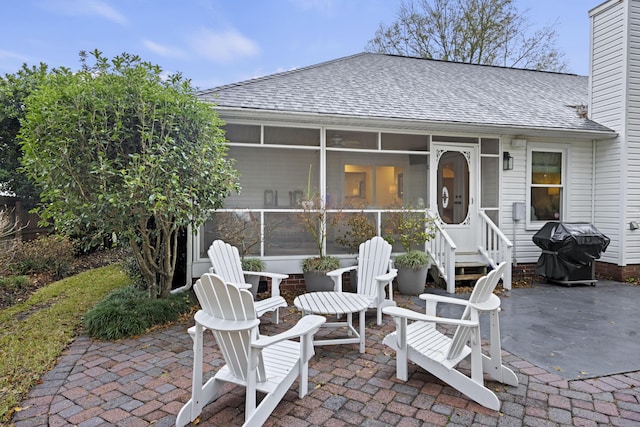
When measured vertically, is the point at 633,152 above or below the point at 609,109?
below

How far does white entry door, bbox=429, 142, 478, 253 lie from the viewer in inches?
281

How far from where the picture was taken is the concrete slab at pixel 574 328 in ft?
11.0

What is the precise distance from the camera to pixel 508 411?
2547mm

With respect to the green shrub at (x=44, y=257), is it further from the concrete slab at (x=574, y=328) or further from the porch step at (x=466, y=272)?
the concrete slab at (x=574, y=328)

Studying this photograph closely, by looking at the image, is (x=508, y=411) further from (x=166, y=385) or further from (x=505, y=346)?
(x=166, y=385)

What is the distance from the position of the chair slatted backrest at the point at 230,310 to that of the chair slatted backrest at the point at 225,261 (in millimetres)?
2072

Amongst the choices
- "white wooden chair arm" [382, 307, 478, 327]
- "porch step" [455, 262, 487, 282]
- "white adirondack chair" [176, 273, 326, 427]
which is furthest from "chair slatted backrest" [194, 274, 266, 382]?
"porch step" [455, 262, 487, 282]

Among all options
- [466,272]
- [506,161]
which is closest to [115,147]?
[466,272]

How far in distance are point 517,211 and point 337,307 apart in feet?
16.7

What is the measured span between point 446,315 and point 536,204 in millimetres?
4036

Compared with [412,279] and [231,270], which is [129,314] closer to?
[231,270]

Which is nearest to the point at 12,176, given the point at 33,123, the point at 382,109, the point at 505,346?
the point at 33,123

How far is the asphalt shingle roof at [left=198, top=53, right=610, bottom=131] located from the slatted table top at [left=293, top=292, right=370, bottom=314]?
311 cm

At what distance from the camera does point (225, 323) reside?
7.50 feet
